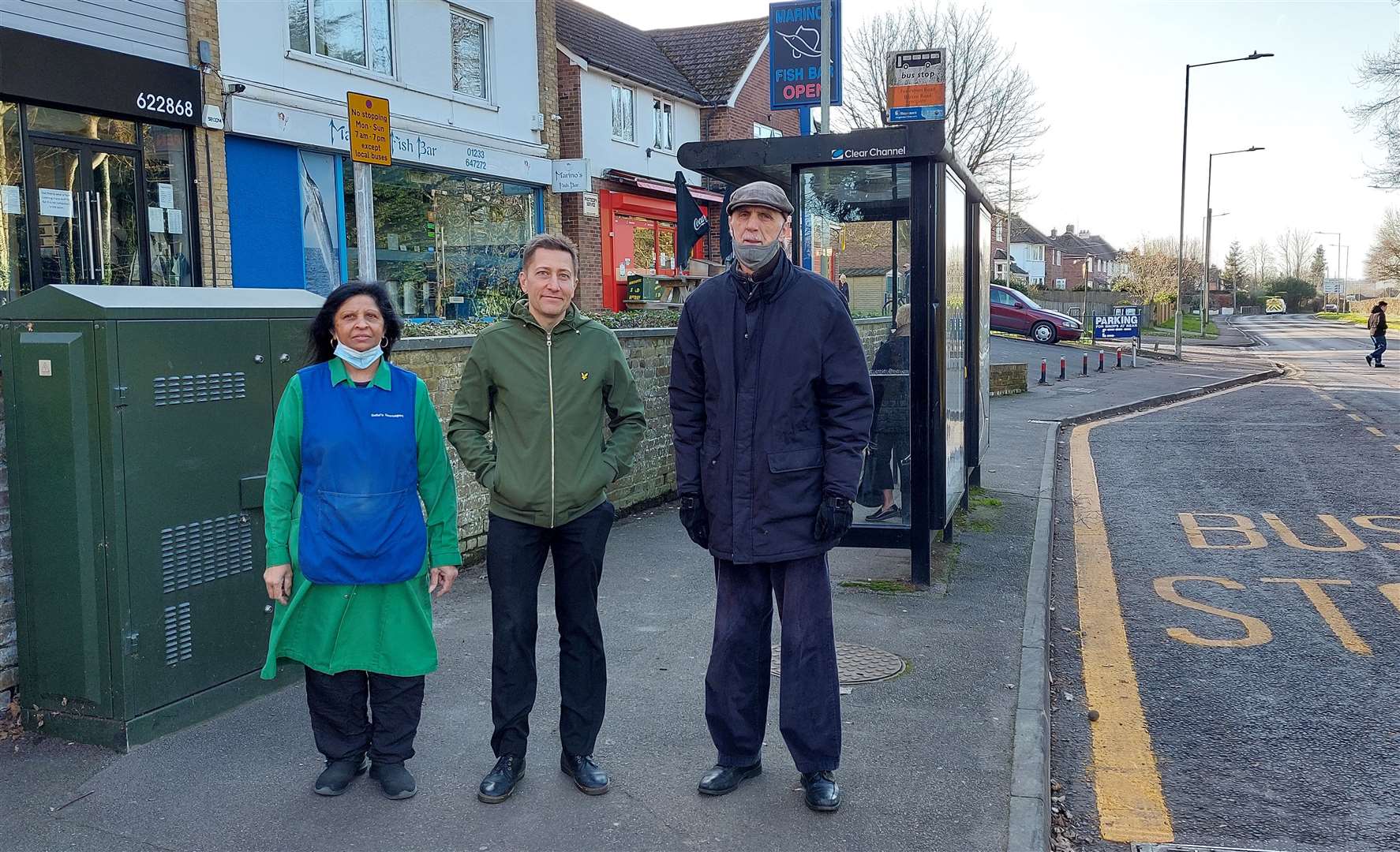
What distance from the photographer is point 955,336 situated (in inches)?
307

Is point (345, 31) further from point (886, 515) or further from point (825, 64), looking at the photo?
point (886, 515)

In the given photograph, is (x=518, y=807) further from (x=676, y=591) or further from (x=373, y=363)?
(x=676, y=591)

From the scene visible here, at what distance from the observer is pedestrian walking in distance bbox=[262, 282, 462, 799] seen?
385 cm

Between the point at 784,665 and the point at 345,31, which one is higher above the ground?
the point at 345,31

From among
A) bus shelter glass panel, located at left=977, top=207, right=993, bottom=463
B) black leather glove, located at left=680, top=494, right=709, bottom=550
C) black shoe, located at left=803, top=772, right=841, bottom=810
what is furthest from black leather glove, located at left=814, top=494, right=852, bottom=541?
bus shelter glass panel, located at left=977, top=207, right=993, bottom=463

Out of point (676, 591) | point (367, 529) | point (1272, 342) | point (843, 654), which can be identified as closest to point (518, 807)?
point (367, 529)

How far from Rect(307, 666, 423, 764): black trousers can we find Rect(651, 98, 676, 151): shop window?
24.5 meters

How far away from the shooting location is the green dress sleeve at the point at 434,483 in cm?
403

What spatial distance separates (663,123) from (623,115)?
2.18 meters

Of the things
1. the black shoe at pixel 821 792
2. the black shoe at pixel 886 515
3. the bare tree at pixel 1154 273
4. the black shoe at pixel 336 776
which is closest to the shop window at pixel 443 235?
the black shoe at pixel 886 515

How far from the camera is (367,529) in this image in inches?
152

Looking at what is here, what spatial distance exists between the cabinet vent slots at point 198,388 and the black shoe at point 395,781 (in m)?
1.59

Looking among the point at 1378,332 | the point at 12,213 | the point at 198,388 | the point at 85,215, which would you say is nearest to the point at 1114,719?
the point at 198,388

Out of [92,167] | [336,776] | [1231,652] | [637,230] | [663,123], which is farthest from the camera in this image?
[663,123]
